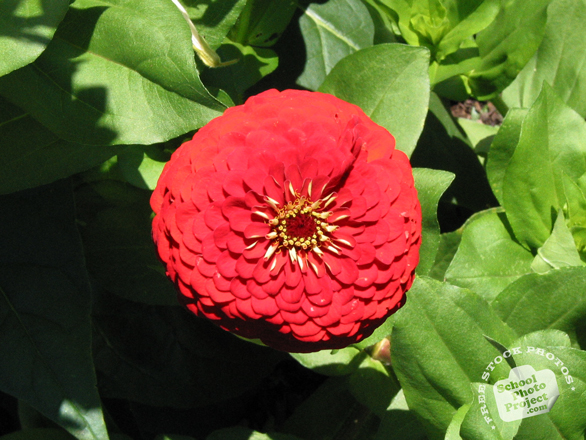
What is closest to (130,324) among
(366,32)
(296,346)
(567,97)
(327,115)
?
(296,346)

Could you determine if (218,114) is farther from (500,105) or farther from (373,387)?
(500,105)

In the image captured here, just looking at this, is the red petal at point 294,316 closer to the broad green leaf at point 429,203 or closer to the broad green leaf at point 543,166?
the broad green leaf at point 429,203

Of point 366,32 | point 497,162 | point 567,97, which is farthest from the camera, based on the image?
point 366,32

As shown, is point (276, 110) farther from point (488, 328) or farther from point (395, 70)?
point (488, 328)

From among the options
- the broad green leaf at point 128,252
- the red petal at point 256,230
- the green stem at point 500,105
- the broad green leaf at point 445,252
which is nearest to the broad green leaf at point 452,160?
the green stem at point 500,105

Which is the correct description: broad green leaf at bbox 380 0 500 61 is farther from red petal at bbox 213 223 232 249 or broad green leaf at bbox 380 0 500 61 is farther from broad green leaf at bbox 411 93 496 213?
red petal at bbox 213 223 232 249

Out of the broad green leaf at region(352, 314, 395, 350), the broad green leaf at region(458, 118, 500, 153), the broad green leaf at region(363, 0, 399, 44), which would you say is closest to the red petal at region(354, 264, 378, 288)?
the broad green leaf at region(352, 314, 395, 350)

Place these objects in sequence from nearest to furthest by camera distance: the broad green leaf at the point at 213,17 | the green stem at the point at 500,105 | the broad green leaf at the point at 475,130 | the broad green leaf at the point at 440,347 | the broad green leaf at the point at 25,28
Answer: the broad green leaf at the point at 25,28 → the broad green leaf at the point at 440,347 → the broad green leaf at the point at 213,17 → the green stem at the point at 500,105 → the broad green leaf at the point at 475,130

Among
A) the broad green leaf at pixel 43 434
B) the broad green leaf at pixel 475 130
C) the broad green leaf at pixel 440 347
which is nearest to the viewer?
the broad green leaf at pixel 440 347
